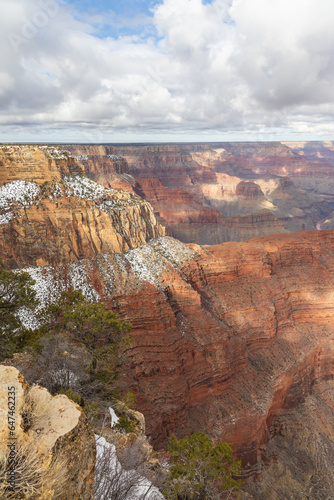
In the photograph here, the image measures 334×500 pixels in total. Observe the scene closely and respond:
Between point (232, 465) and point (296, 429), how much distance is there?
85.3 ft

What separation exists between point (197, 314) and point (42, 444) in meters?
31.0

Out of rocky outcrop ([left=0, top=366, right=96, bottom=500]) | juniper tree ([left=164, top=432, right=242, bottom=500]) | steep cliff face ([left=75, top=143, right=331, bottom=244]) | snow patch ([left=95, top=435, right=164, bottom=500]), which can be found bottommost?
steep cliff face ([left=75, top=143, right=331, bottom=244])

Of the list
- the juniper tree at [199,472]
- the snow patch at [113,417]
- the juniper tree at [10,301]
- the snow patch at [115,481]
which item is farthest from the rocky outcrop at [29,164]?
the juniper tree at [199,472]

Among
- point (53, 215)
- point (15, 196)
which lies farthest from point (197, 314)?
point (15, 196)

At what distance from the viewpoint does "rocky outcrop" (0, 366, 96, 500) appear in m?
6.03

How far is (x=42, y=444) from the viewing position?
668 centimetres

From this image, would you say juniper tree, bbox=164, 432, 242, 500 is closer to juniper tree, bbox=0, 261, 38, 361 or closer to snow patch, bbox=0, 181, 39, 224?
juniper tree, bbox=0, 261, 38, 361

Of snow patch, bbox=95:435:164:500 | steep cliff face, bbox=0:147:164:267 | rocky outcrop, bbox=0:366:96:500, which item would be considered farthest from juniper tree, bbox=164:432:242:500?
steep cliff face, bbox=0:147:164:267

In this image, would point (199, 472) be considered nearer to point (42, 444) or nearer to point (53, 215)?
point (42, 444)

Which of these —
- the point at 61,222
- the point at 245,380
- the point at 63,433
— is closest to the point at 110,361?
the point at 63,433

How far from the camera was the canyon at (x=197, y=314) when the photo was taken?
30.9 meters

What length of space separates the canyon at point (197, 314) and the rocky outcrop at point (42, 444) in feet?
73.2

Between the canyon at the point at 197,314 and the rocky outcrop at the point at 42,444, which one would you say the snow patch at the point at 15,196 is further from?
the rocky outcrop at the point at 42,444

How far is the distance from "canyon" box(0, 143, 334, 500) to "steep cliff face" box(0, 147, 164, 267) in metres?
0.12
